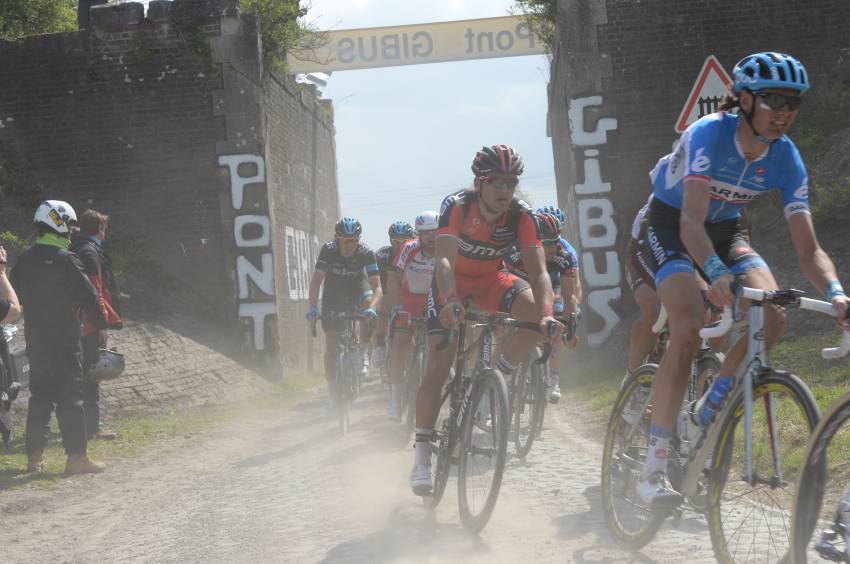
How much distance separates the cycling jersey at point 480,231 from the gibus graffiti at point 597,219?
10.2 metres

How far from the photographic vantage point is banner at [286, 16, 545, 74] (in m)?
26.2

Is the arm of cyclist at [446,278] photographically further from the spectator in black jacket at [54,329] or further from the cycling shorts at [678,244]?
the spectator in black jacket at [54,329]

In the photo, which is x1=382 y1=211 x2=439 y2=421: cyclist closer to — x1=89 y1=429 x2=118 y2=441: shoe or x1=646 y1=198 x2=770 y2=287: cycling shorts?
x1=89 y1=429 x2=118 y2=441: shoe

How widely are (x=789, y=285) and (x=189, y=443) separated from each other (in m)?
7.97

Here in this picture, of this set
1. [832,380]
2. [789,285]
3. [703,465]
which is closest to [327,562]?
[703,465]

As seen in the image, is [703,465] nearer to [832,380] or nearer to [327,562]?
[327,562]

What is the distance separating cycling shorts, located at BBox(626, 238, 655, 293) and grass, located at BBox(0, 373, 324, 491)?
538cm

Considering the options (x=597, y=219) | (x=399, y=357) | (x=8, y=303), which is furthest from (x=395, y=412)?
(x=597, y=219)

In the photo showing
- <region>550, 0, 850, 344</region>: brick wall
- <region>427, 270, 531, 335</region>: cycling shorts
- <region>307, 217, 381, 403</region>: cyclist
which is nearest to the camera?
<region>427, 270, 531, 335</region>: cycling shorts

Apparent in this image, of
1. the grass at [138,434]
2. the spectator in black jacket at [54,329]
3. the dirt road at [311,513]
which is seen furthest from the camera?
the grass at [138,434]

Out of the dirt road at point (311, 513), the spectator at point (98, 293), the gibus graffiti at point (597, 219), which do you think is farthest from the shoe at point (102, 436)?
the gibus graffiti at point (597, 219)

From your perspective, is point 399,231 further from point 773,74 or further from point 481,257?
point 773,74

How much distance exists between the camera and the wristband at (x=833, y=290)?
408cm

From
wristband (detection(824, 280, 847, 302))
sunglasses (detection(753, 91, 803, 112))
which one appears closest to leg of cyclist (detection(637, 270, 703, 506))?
wristband (detection(824, 280, 847, 302))
